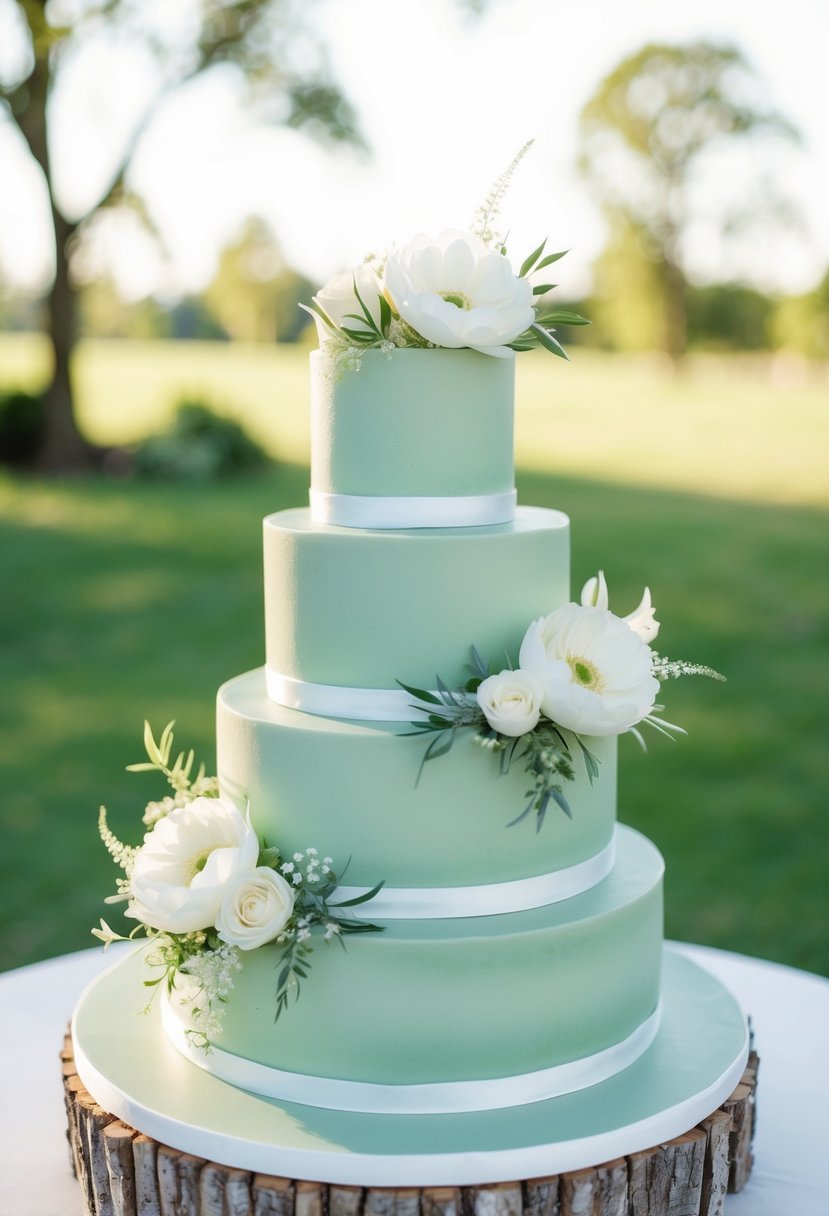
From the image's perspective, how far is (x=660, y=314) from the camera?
92.5 ft

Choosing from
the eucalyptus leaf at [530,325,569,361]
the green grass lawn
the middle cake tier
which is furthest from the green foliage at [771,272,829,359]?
the middle cake tier

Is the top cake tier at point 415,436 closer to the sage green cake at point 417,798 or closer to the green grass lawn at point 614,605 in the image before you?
the sage green cake at point 417,798

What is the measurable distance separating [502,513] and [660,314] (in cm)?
2672

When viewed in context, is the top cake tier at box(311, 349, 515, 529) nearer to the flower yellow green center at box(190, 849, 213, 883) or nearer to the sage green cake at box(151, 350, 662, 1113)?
the sage green cake at box(151, 350, 662, 1113)

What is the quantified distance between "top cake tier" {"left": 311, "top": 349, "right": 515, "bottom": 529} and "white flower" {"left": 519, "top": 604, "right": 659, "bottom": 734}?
0.33 metres

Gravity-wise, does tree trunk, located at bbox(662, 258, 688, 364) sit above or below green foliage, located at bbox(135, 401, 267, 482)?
above

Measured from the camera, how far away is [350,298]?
8.57 ft

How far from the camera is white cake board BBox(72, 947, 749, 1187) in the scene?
7.66 ft

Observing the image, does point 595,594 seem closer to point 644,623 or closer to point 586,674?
point 644,623

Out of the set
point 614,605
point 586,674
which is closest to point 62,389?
point 614,605

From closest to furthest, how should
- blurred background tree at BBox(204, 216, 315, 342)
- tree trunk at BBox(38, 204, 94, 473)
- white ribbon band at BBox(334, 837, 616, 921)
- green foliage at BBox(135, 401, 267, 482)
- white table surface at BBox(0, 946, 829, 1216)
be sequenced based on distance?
white ribbon band at BBox(334, 837, 616, 921)
white table surface at BBox(0, 946, 829, 1216)
tree trunk at BBox(38, 204, 94, 473)
green foliage at BBox(135, 401, 267, 482)
blurred background tree at BBox(204, 216, 315, 342)

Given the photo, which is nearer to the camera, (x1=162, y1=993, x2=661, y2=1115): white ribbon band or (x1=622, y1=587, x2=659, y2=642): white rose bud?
(x1=162, y1=993, x2=661, y2=1115): white ribbon band

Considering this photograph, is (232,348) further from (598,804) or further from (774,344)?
(598,804)

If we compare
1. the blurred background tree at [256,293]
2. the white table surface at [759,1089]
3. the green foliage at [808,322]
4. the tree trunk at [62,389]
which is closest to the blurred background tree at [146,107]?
the tree trunk at [62,389]
